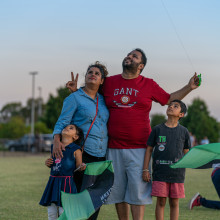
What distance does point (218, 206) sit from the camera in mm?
8156

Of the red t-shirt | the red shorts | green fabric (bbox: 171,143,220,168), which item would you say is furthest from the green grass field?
green fabric (bbox: 171,143,220,168)

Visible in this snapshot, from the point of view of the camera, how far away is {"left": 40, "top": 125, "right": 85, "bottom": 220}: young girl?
5.12 metres

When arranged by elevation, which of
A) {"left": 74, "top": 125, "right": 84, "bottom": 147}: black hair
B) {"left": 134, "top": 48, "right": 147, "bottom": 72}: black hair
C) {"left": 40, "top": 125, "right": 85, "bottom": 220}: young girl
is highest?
{"left": 134, "top": 48, "right": 147, "bottom": 72}: black hair

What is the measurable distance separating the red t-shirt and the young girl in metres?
0.43

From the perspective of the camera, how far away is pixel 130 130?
5.36 m

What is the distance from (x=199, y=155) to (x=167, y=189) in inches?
29.4

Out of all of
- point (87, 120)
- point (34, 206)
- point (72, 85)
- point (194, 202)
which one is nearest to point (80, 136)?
point (87, 120)

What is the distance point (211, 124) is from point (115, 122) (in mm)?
51171

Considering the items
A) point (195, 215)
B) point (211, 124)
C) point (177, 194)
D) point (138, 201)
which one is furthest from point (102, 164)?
point (211, 124)

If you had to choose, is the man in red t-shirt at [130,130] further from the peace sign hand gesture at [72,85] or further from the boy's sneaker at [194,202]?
the boy's sneaker at [194,202]

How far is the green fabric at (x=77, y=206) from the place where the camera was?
16.0ft

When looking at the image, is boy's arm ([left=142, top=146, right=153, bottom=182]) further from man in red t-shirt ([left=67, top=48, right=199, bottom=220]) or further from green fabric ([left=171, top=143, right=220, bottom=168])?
green fabric ([left=171, top=143, right=220, bottom=168])

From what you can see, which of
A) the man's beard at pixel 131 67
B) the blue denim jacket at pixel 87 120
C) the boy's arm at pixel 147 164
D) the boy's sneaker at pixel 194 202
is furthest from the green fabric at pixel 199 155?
the boy's sneaker at pixel 194 202

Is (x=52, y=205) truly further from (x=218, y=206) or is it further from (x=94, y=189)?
(x=218, y=206)
